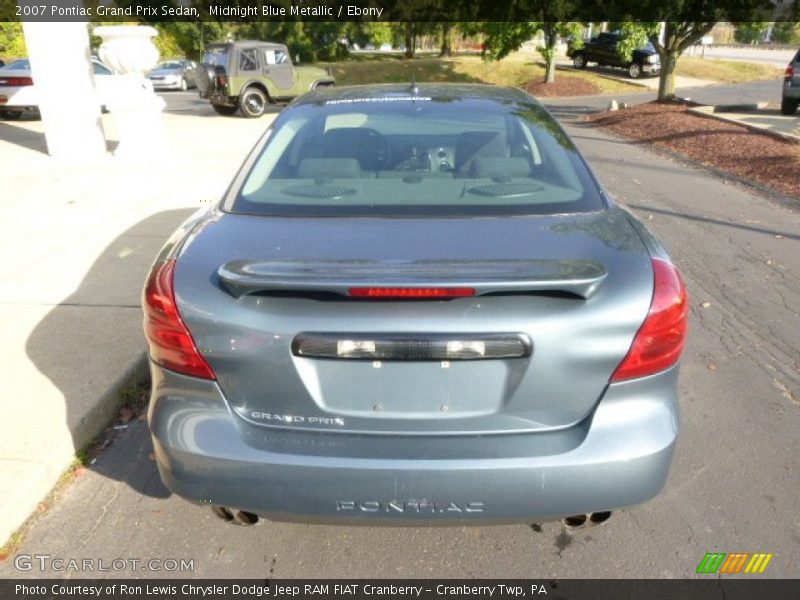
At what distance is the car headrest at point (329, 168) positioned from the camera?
112 inches

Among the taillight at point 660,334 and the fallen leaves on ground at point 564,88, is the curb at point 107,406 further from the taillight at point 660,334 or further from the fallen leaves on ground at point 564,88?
the fallen leaves on ground at point 564,88

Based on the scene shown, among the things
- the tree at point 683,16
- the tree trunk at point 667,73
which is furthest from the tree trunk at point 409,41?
the tree at point 683,16

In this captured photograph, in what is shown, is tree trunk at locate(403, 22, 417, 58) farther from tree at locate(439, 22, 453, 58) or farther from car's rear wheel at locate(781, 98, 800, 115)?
car's rear wheel at locate(781, 98, 800, 115)

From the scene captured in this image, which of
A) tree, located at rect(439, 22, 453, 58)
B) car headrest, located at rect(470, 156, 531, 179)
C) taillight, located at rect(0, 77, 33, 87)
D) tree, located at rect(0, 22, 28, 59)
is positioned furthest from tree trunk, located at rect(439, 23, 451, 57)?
car headrest, located at rect(470, 156, 531, 179)

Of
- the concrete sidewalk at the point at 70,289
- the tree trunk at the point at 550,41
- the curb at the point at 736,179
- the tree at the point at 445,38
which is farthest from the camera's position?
the tree at the point at 445,38

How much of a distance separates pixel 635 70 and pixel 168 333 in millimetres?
36272

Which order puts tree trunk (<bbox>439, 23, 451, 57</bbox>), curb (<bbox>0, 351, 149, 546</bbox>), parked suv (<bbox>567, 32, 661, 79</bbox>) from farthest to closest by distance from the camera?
tree trunk (<bbox>439, 23, 451, 57</bbox>) < parked suv (<bbox>567, 32, 661, 79</bbox>) < curb (<bbox>0, 351, 149, 546</bbox>)

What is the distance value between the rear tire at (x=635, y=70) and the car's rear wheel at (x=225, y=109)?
23.6m

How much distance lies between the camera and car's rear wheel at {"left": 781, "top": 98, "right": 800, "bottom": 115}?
17.4 meters

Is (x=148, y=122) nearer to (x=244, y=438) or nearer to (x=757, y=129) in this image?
(x=244, y=438)

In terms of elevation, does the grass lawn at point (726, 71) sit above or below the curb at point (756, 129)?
below

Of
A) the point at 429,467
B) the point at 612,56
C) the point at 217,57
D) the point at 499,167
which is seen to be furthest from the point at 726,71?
the point at 429,467

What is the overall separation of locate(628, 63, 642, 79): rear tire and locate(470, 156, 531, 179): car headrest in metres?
34.8

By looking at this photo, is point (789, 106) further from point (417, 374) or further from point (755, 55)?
point (755, 55)
